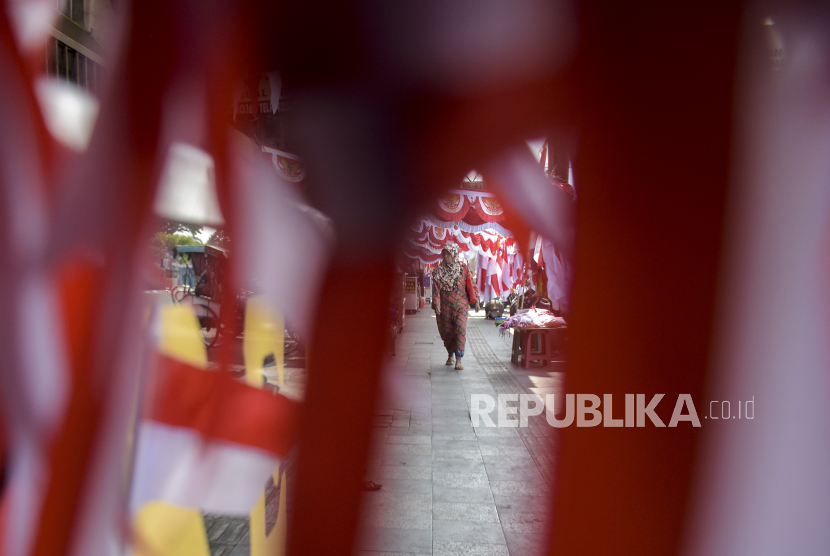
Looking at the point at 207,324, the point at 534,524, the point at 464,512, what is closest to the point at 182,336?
the point at 207,324

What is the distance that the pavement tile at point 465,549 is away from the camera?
152cm

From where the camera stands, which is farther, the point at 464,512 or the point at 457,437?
the point at 457,437

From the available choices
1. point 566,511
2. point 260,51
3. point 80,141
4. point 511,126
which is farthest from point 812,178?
point 80,141

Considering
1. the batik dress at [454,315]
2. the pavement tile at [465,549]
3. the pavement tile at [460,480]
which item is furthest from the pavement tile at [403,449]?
the batik dress at [454,315]

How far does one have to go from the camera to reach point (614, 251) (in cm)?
57

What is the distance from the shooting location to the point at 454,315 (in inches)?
176

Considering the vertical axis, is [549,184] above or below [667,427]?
above

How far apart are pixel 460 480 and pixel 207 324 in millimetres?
1599

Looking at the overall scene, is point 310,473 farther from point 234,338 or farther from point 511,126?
point 511,126

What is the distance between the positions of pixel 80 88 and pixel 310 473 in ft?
1.84

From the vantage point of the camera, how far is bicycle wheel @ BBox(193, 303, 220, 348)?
0.63 meters

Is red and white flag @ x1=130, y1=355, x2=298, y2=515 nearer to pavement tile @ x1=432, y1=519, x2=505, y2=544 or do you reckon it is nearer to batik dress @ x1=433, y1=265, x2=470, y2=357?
pavement tile @ x1=432, y1=519, x2=505, y2=544

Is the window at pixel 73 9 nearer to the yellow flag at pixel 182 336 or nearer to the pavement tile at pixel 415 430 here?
the yellow flag at pixel 182 336

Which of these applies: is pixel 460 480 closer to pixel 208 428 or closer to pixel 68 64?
pixel 208 428
